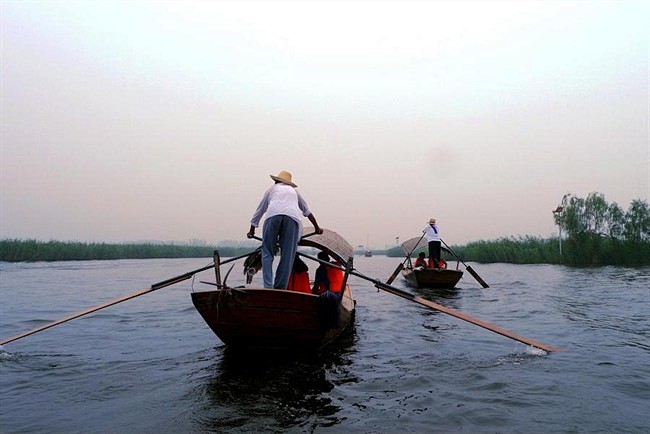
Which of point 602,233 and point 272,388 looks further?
point 602,233

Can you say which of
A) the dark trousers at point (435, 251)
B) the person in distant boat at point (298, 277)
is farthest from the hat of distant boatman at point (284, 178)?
the dark trousers at point (435, 251)

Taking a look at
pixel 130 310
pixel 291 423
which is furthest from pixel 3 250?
pixel 291 423

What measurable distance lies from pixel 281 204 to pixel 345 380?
83.5 inches

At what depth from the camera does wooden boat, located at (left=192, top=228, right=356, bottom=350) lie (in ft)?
14.6

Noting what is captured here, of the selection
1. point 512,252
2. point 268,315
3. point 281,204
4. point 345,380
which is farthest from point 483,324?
point 512,252

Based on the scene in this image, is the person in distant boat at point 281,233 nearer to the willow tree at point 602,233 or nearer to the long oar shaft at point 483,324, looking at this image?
the long oar shaft at point 483,324

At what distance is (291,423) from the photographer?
3.21 m

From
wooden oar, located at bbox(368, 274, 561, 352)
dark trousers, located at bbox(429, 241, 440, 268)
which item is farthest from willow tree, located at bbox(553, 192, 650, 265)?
wooden oar, located at bbox(368, 274, 561, 352)

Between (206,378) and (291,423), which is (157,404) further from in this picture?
(291,423)

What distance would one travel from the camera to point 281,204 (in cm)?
520

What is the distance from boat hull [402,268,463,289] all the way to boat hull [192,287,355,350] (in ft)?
28.9

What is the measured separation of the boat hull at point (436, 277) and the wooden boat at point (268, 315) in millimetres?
8803

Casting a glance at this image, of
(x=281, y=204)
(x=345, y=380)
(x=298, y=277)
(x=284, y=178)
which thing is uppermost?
(x=284, y=178)

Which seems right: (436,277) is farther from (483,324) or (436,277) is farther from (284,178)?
(284,178)
